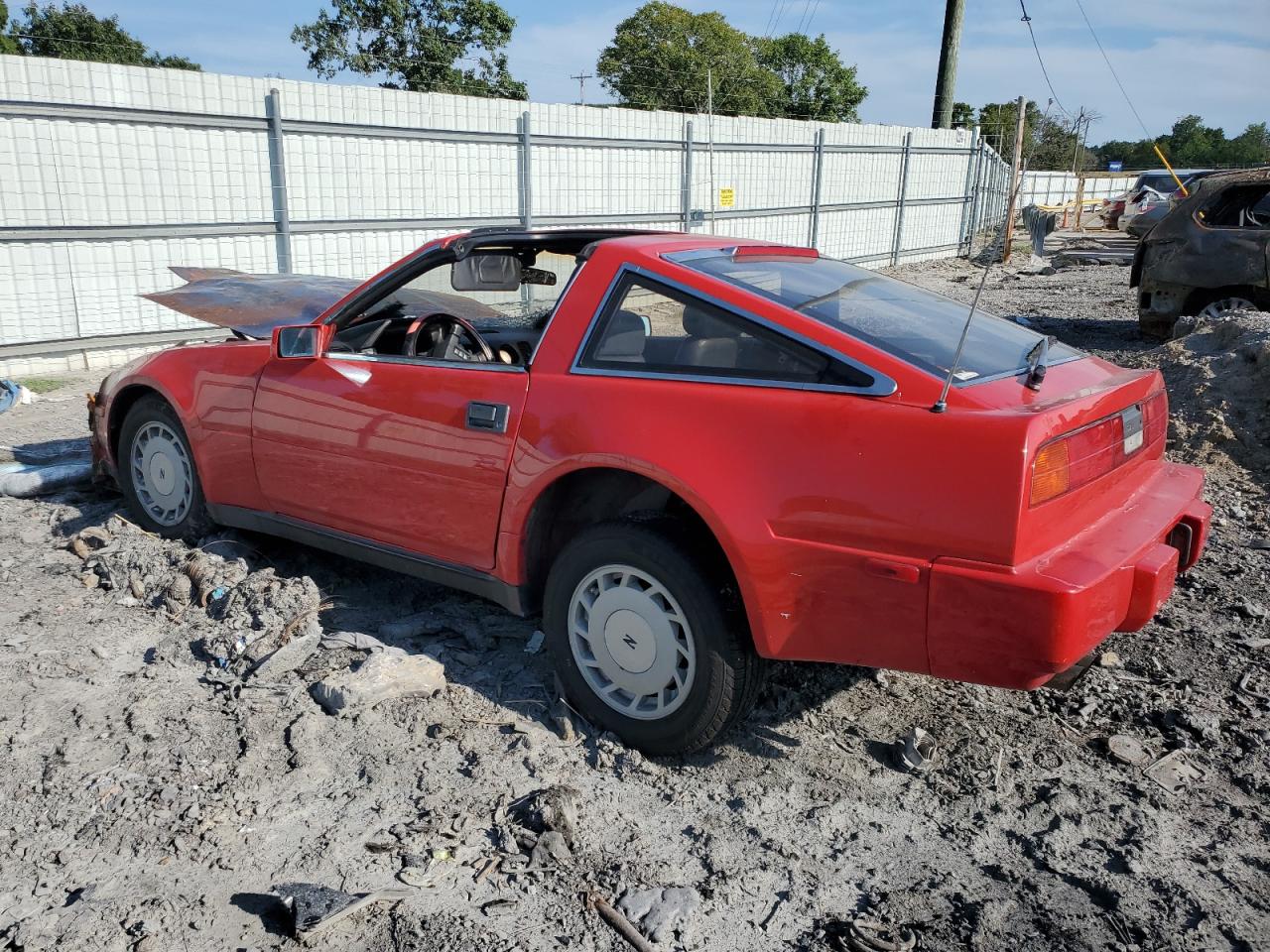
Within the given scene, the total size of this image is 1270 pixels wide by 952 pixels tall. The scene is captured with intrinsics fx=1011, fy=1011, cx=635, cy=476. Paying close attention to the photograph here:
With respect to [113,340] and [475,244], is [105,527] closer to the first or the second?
[475,244]

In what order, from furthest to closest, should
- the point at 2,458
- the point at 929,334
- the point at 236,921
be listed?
1. the point at 2,458
2. the point at 929,334
3. the point at 236,921

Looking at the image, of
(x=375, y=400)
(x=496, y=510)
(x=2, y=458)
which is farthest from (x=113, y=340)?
(x=496, y=510)

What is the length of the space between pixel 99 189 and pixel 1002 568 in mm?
9124

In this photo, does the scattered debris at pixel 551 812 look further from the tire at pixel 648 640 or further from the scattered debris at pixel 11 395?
the scattered debris at pixel 11 395

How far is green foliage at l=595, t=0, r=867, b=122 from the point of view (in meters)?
59.6

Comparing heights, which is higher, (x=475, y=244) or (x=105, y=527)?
(x=475, y=244)

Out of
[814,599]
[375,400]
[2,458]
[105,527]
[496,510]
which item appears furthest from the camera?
[2,458]

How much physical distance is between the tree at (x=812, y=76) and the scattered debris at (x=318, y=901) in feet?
223

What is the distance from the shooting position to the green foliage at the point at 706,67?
195 feet

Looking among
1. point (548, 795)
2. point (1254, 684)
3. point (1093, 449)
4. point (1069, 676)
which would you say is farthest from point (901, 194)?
point (548, 795)

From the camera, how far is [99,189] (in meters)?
9.08

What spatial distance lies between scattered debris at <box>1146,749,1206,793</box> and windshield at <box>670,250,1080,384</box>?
1.32 meters

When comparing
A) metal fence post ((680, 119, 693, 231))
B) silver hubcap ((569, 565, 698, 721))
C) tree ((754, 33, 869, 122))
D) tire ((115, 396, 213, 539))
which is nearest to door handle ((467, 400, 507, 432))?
silver hubcap ((569, 565, 698, 721))

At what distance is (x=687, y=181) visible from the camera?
48.9 ft
